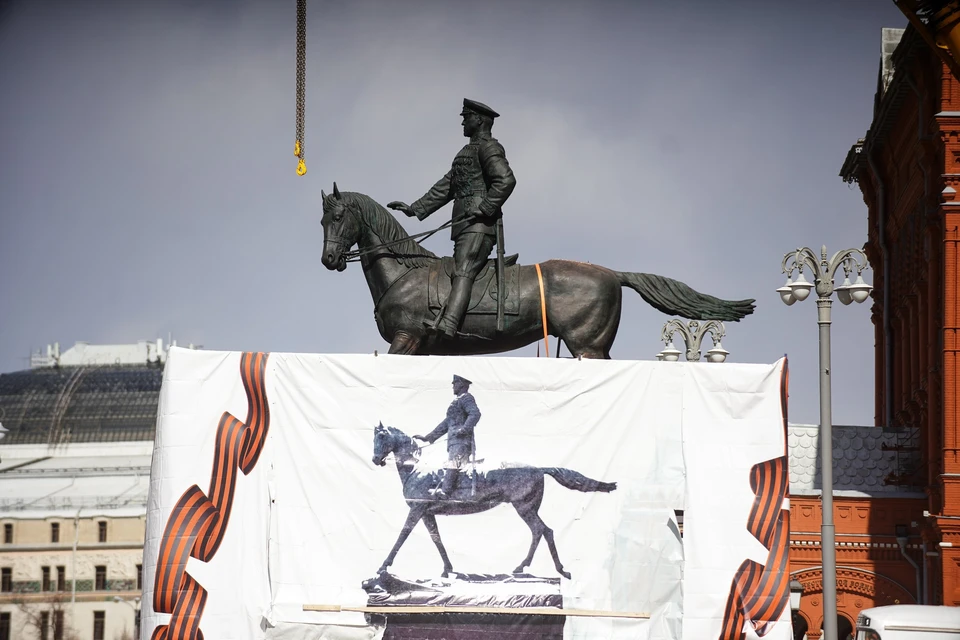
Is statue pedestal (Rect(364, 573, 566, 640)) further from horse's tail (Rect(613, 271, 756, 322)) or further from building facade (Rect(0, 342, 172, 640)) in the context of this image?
building facade (Rect(0, 342, 172, 640))

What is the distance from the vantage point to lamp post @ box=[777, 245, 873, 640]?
74.5ft

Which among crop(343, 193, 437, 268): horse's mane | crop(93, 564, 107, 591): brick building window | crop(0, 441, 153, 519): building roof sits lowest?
crop(93, 564, 107, 591): brick building window

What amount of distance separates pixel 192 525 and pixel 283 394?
2.05 m

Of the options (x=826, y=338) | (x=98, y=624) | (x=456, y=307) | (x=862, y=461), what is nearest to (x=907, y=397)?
(x=862, y=461)

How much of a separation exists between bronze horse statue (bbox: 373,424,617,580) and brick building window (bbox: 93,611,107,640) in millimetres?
88412

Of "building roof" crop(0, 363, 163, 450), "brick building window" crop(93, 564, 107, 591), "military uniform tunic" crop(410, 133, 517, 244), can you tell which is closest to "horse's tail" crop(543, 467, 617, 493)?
"military uniform tunic" crop(410, 133, 517, 244)

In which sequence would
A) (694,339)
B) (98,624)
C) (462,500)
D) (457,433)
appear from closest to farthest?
1. (462,500)
2. (457,433)
3. (694,339)
4. (98,624)

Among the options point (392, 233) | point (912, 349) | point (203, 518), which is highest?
point (392, 233)

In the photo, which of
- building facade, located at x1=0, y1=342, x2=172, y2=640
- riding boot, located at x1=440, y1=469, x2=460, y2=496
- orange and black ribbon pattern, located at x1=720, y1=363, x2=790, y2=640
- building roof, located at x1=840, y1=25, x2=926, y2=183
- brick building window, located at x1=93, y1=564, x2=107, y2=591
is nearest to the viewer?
orange and black ribbon pattern, located at x1=720, y1=363, x2=790, y2=640

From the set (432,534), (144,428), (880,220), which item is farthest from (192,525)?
(144,428)

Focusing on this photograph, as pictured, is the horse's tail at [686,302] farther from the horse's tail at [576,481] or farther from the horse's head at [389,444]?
the horse's head at [389,444]

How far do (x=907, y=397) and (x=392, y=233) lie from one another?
24.0 m

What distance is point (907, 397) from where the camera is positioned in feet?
137

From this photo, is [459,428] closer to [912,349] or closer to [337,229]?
[337,229]
